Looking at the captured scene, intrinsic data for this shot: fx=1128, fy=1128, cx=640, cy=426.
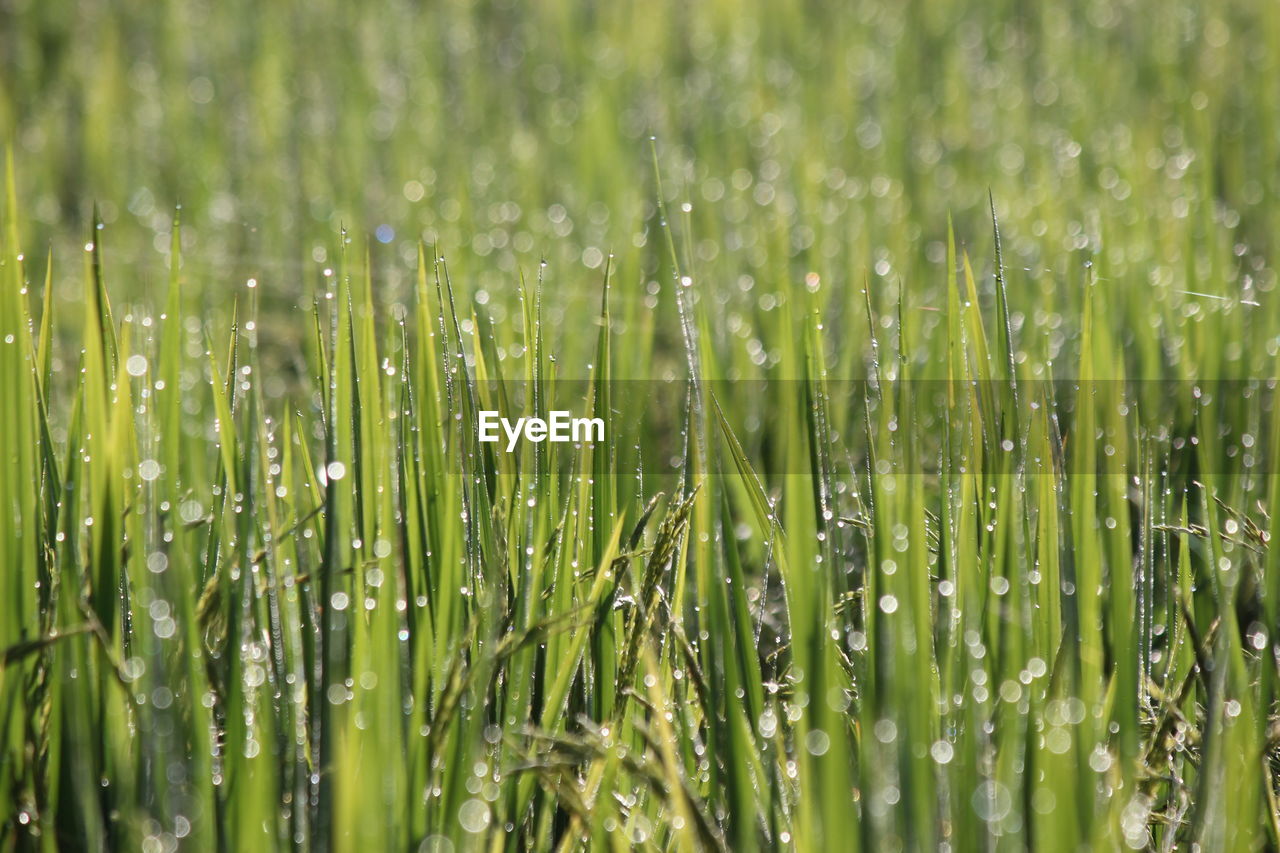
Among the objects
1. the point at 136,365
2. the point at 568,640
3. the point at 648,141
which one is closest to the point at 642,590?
the point at 568,640

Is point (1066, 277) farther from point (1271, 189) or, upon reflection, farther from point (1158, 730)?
point (1158, 730)

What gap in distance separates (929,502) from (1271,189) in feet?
4.38

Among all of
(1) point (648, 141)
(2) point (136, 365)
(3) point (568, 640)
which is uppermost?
(1) point (648, 141)

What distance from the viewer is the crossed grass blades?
25.3 inches

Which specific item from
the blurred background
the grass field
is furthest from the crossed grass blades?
the blurred background

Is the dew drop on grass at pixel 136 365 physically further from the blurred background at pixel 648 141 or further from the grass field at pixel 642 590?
the blurred background at pixel 648 141

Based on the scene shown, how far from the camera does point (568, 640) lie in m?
0.81

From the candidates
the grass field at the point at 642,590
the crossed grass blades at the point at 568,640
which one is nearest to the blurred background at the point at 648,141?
the grass field at the point at 642,590

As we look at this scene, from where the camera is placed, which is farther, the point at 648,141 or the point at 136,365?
the point at 648,141

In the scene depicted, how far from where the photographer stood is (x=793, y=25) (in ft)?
10.6

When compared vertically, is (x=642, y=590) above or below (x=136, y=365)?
below

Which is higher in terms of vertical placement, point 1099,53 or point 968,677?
point 1099,53

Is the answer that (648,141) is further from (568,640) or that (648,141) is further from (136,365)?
(568,640)

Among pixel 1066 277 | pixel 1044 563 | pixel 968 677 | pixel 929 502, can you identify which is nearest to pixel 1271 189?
pixel 1066 277
